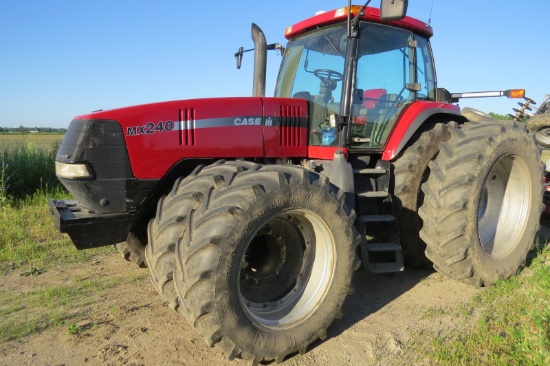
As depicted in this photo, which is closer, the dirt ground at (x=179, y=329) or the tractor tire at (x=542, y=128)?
the dirt ground at (x=179, y=329)

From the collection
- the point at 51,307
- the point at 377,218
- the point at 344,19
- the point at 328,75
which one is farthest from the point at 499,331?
the point at 51,307

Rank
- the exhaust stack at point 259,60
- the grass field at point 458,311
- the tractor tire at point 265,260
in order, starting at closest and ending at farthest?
1. the tractor tire at point 265,260
2. the grass field at point 458,311
3. the exhaust stack at point 259,60

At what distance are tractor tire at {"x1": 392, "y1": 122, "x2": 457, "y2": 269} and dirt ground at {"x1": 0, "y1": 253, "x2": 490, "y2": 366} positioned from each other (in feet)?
1.38

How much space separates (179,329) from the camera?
3.15 metres

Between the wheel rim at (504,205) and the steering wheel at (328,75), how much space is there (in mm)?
1774

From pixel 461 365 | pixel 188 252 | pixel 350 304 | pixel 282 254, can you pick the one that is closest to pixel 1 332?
pixel 188 252

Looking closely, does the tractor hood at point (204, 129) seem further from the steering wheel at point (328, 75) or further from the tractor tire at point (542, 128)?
the tractor tire at point (542, 128)

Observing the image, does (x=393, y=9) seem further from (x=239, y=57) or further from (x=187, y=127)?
(x=239, y=57)

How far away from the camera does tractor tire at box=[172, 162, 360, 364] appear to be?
8.16ft

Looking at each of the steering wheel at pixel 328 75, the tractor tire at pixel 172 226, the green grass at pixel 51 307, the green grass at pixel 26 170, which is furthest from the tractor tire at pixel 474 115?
the green grass at pixel 26 170

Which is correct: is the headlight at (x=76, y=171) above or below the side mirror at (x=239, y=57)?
below

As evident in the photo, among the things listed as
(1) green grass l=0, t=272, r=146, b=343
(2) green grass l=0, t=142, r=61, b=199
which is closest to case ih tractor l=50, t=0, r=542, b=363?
(1) green grass l=0, t=272, r=146, b=343

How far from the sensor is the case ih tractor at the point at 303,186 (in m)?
2.62

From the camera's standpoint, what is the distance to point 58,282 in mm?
4176
